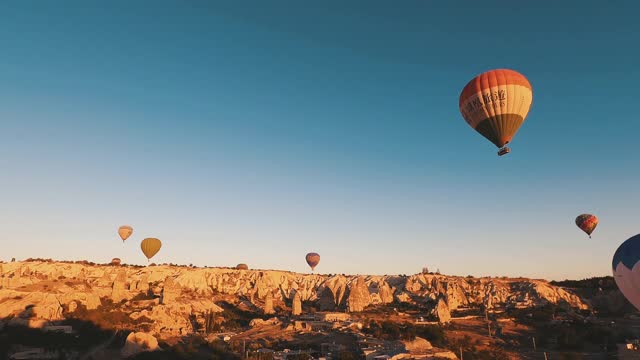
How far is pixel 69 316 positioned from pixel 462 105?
60694mm

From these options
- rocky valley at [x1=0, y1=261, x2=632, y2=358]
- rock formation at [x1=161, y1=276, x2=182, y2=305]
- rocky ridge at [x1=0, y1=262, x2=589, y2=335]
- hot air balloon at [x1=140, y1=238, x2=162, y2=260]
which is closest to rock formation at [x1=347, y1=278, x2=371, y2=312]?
rocky ridge at [x1=0, y1=262, x2=589, y2=335]

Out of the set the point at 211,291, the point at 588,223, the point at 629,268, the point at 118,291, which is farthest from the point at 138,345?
the point at 588,223

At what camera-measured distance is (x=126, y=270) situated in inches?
3698

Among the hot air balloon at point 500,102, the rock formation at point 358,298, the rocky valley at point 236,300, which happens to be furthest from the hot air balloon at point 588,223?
the hot air balloon at point 500,102

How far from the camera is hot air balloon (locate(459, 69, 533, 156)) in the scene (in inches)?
1355

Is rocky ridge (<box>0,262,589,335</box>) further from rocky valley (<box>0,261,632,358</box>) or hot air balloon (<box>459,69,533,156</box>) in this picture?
hot air balloon (<box>459,69,533,156</box>)

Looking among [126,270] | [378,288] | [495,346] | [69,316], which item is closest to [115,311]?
[69,316]

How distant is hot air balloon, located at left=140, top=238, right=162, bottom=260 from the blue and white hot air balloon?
261 ft

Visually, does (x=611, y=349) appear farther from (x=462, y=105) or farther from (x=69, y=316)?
(x=69, y=316)

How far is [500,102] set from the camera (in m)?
34.4

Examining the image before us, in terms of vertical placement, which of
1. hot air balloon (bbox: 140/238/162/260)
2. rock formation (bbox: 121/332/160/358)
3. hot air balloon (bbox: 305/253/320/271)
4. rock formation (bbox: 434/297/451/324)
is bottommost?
rock formation (bbox: 121/332/160/358)

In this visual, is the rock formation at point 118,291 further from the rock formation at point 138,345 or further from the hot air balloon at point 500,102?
the hot air balloon at point 500,102

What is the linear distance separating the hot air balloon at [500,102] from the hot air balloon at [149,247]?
238ft

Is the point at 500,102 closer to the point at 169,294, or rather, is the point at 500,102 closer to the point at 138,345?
the point at 138,345
